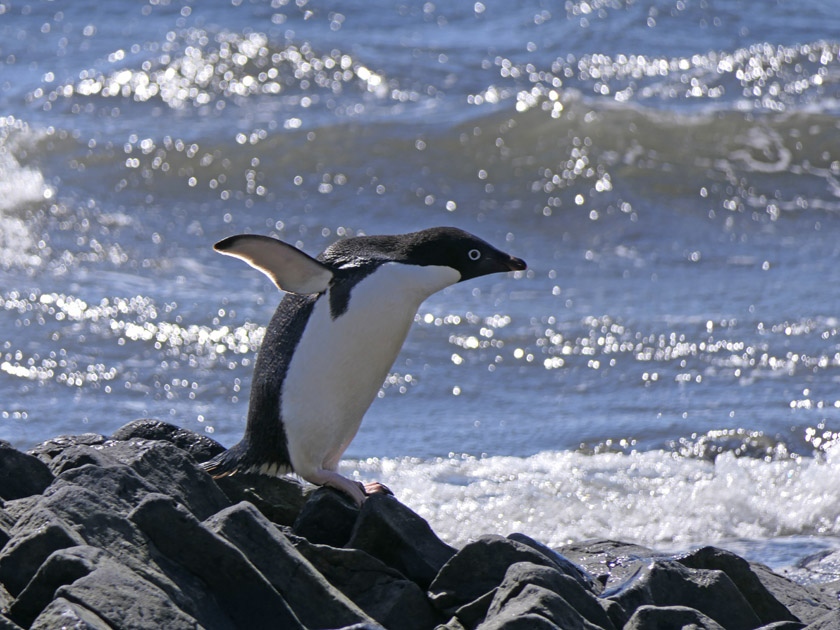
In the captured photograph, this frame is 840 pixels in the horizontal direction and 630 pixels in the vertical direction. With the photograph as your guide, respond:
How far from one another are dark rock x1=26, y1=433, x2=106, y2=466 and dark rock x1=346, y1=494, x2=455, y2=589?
90cm

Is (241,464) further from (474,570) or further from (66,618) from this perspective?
(66,618)

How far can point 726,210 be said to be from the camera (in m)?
9.73

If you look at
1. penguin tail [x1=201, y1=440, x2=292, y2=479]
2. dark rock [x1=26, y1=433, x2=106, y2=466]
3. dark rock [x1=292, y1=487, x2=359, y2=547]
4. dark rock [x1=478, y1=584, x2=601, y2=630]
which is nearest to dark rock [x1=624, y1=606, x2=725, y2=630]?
dark rock [x1=478, y1=584, x2=601, y2=630]

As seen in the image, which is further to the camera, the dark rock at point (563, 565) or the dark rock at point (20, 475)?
the dark rock at point (563, 565)

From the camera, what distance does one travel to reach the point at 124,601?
236 cm

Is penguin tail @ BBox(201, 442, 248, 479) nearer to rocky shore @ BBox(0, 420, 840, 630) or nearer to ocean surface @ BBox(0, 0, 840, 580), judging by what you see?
rocky shore @ BBox(0, 420, 840, 630)

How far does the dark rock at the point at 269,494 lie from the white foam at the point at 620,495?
1.02 meters

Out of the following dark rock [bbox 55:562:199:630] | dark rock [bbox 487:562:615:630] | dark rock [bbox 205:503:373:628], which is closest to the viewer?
dark rock [bbox 55:562:199:630]

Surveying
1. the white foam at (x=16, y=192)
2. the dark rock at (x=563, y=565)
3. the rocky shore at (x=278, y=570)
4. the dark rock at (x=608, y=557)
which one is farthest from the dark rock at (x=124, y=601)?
the white foam at (x=16, y=192)

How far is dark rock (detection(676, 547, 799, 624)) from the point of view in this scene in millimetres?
3279

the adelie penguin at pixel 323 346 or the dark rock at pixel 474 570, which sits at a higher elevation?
the adelie penguin at pixel 323 346

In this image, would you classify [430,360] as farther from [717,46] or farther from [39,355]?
[717,46]

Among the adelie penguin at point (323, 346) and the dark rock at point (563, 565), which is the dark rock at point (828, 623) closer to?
the dark rock at point (563, 565)

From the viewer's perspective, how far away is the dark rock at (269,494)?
363 centimetres
